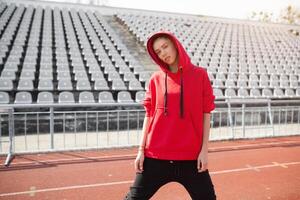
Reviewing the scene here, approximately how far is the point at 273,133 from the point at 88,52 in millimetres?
9723

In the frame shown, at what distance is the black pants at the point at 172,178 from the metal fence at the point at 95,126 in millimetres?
5551

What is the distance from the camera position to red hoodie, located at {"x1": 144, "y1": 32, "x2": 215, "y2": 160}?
2.51 meters

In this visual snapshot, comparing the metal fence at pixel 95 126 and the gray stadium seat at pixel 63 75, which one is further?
the gray stadium seat at pixel 63 75

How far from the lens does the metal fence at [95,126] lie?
8.28 m

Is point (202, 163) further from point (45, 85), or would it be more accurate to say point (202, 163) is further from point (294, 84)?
point (294, 84)

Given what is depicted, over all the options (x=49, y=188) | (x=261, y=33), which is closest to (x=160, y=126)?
(x=49, y=188)

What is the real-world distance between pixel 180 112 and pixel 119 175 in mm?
4006

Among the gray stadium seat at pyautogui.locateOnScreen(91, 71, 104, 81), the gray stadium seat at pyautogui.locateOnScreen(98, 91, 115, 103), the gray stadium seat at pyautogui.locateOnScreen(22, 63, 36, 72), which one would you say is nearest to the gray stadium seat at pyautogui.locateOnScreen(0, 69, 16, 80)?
the gray stadium seat at pyautogui.locateOnScreen(22, 63, 36, 72)

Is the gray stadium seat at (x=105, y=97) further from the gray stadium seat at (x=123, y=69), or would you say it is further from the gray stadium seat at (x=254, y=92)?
the gray stadium seat at (x=254, y=92)

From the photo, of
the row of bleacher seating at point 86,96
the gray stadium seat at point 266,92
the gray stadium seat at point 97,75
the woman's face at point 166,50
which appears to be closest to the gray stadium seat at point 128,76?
the gray stadium seat at point 97,75

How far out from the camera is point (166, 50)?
8.54 ft

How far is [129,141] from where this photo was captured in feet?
29.9

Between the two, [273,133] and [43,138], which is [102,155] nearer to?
[43,138]

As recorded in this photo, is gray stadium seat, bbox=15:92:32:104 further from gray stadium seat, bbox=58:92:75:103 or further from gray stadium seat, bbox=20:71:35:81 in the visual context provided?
gray stadium seat, bbox=20:71:35:81
